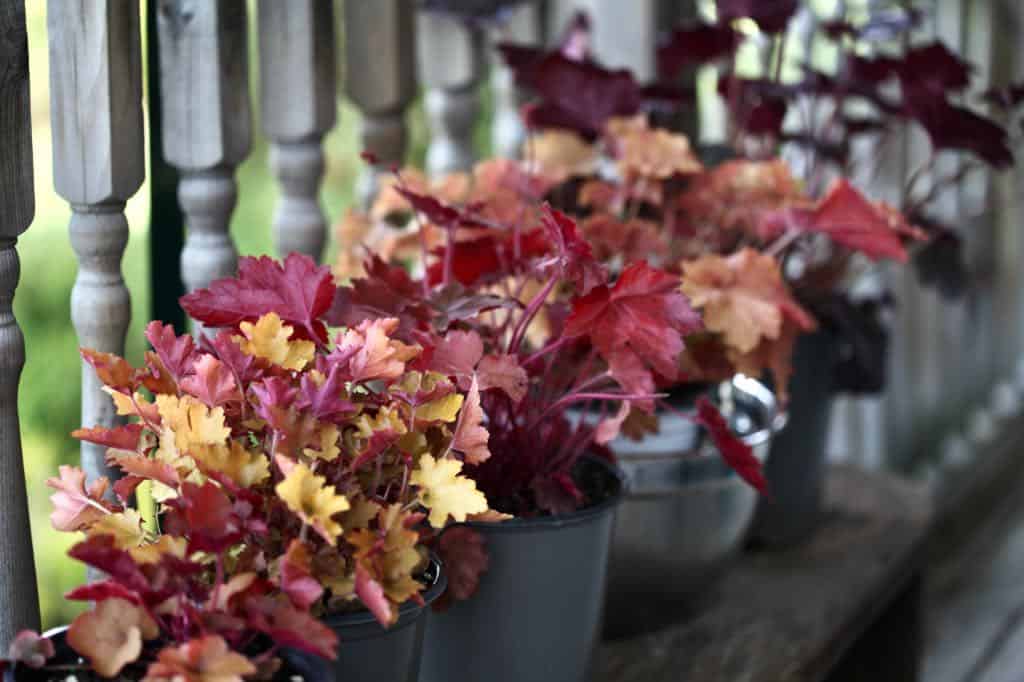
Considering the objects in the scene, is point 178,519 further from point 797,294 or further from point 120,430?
point 797,294

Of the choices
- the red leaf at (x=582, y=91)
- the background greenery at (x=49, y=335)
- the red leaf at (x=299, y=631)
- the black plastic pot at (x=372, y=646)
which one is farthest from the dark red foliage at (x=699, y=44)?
the red leaf at (x=299, y=631)

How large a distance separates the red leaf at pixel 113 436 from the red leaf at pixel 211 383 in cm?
5

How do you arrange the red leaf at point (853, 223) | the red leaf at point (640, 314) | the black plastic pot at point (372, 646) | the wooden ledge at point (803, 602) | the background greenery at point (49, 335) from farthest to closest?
the background greenery at point (49, 335) → the wooden ledge at point (803, 602) → the red leaf at point (853, 223) → the red leaf at point (640, 314) → the black plastic pot at point (372, 646)

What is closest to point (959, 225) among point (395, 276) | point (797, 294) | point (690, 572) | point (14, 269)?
point (797, 294)

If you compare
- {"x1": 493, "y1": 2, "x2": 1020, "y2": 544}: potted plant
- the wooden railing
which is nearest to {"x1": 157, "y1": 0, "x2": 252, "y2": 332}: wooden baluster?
the wooden railing

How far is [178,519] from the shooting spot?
676 millimetres

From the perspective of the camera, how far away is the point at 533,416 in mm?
914

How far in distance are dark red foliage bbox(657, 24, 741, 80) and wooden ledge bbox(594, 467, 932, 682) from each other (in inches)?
23.1

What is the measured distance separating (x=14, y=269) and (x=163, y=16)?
27cm

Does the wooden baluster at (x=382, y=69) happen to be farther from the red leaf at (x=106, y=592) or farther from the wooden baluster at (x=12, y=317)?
the red leaf at (x=106, y=592)

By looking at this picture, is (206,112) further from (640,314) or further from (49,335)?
(49,335)

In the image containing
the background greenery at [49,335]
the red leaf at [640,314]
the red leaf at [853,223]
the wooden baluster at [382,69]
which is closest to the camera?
the red leaf at [640,314]

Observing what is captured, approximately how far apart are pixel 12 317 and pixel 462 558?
34 centimetres

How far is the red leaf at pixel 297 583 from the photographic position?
2.00ft
